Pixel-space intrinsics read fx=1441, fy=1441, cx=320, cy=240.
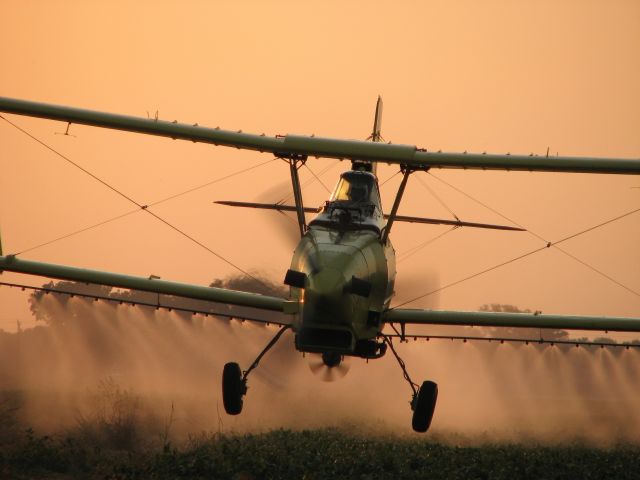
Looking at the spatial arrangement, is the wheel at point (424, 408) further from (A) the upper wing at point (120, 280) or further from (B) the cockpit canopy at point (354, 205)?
(A) the upper wing at point (120, 280)

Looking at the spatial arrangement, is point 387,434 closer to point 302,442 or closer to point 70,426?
point 302,442

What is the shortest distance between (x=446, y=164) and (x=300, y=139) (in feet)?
8.50

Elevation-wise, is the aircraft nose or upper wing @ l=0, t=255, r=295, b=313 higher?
the aircraft nose

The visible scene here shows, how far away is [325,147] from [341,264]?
2364 millimetres

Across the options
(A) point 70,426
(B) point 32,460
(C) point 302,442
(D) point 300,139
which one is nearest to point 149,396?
(A) point 70,426

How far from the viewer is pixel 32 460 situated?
81.2 feet

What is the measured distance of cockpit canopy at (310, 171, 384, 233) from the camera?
78.9ft

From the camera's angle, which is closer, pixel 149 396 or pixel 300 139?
pixel 300 139

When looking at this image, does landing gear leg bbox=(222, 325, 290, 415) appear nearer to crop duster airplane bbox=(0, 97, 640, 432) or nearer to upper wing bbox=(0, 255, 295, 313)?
crop duster airplane bbox=(0, 97, 640, 432)

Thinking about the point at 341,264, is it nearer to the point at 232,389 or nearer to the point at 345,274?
the point at 345,274

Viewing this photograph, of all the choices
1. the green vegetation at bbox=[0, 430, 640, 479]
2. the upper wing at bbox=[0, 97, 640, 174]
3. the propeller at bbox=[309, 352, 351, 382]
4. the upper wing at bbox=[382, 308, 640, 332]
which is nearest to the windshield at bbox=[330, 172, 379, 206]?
the upper wing at bbox=[0, 97, 640, 174]

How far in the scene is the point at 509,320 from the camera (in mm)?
25188

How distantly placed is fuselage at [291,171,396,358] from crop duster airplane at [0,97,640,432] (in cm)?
2

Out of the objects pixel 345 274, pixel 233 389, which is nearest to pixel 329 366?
Answer: pixel 233 389
